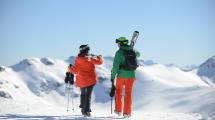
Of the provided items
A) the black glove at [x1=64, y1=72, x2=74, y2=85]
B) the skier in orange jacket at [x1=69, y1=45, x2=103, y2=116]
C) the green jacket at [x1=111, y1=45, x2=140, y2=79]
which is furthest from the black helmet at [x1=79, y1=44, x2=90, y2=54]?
the black glove at [x1=64, y1=72, x2=74, y2=85]

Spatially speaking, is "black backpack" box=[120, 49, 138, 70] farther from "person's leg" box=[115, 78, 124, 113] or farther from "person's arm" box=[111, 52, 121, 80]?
"person's leg" box=[115, 78, 124, 113]

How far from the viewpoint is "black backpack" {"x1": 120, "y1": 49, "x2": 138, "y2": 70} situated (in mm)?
15875

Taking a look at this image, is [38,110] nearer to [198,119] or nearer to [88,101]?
[88,101]

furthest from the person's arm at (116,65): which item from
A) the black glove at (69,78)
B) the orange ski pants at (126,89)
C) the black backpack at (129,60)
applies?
the black glove at (69,78)

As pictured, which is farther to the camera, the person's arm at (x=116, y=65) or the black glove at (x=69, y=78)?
the black glove at (x=69, y=78)

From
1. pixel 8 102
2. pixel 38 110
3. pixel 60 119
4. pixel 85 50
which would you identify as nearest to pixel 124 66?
pixel 85 50

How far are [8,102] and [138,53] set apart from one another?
26.4ft

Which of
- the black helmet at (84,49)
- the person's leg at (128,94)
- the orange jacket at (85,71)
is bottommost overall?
the person's leg at (128,94)

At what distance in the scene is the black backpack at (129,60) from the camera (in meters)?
15.9

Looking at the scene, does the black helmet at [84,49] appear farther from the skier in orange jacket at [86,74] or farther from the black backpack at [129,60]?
the black backpack at [129,60]

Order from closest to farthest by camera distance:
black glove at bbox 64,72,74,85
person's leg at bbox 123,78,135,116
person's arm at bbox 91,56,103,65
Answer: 1. person's arm at bbox 91,56,103,65
2. person's leg at bbox 123,78,135,116
3. black glove at bbox 64,72,74,85

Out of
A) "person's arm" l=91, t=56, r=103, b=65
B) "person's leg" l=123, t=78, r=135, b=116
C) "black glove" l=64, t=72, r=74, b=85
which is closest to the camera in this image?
"person's arm" l=91, t=56, r=103, b=65

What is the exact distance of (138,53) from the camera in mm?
16234

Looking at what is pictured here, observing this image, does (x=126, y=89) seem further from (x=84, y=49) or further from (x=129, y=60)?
(x=84, y=49)
